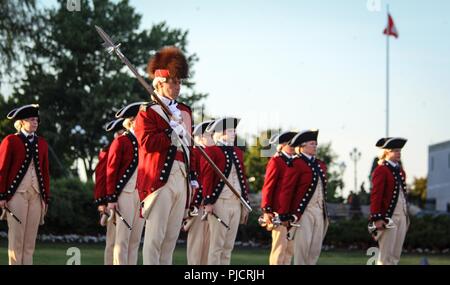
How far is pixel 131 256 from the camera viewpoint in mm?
12227

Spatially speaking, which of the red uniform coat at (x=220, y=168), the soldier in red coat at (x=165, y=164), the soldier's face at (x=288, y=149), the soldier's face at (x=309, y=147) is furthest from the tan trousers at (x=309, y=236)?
the soldier in red coat at (x=165, y=164)

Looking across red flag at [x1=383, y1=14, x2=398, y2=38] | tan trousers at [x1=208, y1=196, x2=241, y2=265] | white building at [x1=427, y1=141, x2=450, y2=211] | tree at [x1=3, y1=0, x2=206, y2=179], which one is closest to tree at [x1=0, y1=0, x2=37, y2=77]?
tree at [x1=3, y1=0, x2=206, y2=179]

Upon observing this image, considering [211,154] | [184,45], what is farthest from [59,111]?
[211,154]

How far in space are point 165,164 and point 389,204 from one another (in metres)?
5.19

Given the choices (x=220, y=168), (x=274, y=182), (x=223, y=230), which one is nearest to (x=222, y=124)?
(x=220, y=168)

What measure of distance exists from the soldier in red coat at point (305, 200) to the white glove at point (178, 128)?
3973 mm

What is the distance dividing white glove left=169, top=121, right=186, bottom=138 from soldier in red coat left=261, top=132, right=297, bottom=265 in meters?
4.33

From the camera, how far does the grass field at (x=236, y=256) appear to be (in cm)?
1699

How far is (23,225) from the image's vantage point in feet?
38.6

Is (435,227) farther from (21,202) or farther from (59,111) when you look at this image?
(59,111)

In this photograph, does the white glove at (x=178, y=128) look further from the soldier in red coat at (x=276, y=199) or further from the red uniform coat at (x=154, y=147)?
the soldier in red coat at (x=276, y=199)

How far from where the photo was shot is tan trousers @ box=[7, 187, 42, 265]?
1174 cm
